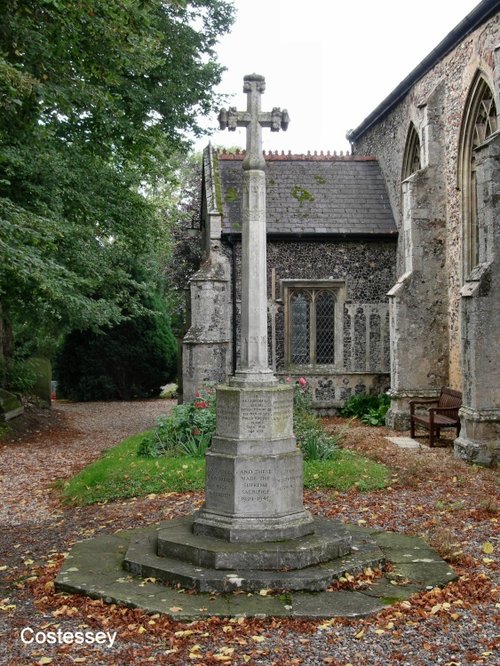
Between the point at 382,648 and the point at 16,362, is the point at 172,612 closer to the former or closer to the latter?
the point at 382,648

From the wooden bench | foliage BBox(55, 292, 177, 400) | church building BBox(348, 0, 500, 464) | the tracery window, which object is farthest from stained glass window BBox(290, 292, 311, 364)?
foliage BBox(55, 292, 177, 400)

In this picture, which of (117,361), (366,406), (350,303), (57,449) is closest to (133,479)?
(57,449)

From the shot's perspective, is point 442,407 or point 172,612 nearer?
point 172,612

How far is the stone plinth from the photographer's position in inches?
243

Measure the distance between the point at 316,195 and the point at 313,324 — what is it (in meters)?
3.42

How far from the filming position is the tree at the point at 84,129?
8.92 m

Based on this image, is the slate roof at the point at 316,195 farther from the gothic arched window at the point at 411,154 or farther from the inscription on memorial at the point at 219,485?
the inscription on memorial at the point at 219,485

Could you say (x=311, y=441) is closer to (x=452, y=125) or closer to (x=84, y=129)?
(x=452, y=125)

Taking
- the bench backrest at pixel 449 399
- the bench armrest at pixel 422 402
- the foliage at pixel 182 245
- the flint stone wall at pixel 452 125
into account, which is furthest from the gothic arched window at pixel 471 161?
the foliage at pixel 182 245

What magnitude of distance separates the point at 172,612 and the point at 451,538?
3158 mm

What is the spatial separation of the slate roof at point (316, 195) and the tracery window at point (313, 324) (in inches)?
57.6

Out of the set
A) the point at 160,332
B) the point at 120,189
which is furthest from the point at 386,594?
the point at 160,332

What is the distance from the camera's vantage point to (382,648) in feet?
15.1

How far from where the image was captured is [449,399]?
13.6m
